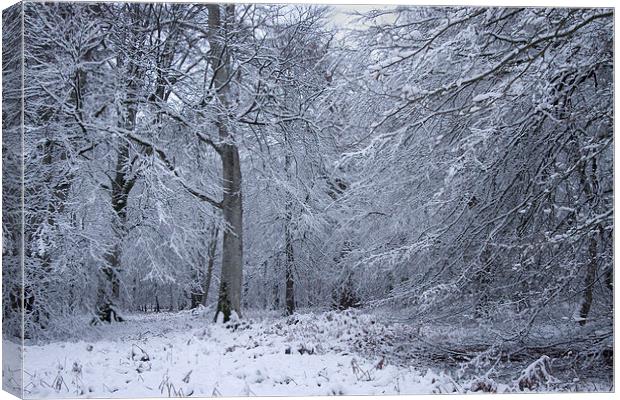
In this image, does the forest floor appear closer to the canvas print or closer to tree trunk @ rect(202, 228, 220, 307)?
the canvas print

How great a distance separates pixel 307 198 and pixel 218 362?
1.70 meters

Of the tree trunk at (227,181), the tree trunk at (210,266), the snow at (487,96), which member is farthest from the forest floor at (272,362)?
the snow at (487,96)

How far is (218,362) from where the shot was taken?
6.10 metres

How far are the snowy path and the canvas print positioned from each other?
0.06 ft

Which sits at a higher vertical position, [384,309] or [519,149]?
[519,149]

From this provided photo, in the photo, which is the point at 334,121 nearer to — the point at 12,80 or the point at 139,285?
the point at 139,285

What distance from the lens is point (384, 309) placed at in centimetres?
654

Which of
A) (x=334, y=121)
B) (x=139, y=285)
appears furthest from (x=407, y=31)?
(x=139, y=285)

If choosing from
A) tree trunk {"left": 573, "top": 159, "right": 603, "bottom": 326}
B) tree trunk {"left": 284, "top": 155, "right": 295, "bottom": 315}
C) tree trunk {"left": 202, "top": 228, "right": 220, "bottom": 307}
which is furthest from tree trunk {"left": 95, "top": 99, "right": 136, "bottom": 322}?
tree trunk {"left": 573, "top": 159, "right": 603, "bottom": 326}

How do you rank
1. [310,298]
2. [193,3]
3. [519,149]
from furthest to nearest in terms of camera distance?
1. [310,298]
2. [193,3]
3. [519,149]

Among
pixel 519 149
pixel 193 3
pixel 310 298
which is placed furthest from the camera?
pixel 310 298

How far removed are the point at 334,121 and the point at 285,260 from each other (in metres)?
1.39

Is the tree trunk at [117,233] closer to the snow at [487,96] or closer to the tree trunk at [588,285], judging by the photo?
the snow at [487,96]

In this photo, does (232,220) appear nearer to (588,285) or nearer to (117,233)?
(117,233)
